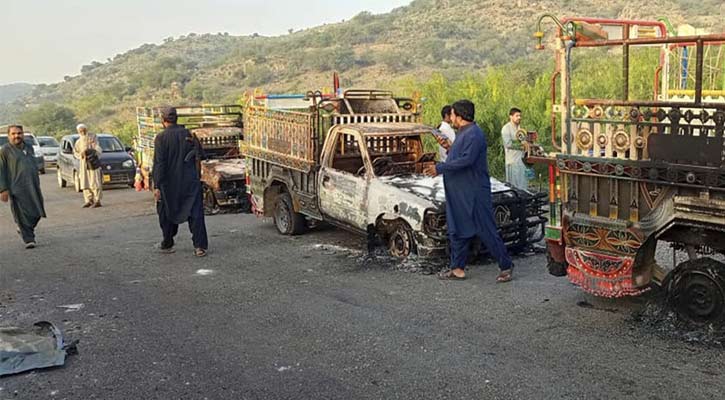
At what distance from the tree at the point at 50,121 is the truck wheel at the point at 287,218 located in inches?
1695

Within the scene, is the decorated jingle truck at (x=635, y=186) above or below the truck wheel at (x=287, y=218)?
above

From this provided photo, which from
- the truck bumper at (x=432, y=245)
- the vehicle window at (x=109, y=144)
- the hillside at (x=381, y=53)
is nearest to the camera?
the truck bumper at (x=432, y=245)

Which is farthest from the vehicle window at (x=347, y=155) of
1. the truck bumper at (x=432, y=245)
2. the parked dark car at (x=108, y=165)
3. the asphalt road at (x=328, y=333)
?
the parked dark car at (x=108, y=165)

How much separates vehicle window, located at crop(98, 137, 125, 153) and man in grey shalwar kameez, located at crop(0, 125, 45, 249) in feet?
33.3

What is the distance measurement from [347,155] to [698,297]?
5527mm

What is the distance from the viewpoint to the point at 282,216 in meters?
11.3

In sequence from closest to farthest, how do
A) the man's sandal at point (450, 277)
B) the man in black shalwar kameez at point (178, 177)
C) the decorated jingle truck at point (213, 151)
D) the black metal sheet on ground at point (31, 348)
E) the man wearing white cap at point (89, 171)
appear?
the black metal sheet on ground at point (31, 348)
the man's sandal at point (450, 277)
the man in black shalwar kameez at point (178, 177)
the decorated jingle truck at point (213, 151)
the man wearing white cap at point (89, 171)

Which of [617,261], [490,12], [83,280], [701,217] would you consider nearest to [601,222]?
[617,261]

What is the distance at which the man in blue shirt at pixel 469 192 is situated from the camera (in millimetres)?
7742

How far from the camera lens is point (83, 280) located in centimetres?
866

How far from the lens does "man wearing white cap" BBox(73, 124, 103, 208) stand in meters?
15.9

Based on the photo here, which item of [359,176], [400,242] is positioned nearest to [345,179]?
[359,176]

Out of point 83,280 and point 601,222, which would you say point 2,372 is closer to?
point 83,280

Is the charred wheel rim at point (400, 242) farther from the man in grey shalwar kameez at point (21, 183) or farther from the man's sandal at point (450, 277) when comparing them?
the man in grey shalwar kameez at point (21, 183)
